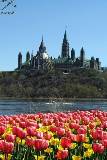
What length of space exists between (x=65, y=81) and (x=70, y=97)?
19075 mm

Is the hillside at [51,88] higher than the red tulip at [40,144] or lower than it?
lower

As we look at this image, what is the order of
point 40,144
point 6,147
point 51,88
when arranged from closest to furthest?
point 6,147 < point 40,144 < point 51,88

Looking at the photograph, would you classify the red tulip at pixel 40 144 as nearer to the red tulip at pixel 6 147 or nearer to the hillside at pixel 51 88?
the red tulip at pixel 6 147

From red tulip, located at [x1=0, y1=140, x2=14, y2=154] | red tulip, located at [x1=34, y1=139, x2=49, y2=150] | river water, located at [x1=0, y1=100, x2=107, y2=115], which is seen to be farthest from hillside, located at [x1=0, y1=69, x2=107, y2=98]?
red tulip, located at [x1=0, y1=140, x2=14, y2=154]

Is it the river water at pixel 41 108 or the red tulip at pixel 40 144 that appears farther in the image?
the river water at pixel 41 108

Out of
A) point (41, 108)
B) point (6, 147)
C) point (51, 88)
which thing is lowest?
point (51, 88)

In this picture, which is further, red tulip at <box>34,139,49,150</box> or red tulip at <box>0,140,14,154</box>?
red tulip at <box>34,139,49,150</box>

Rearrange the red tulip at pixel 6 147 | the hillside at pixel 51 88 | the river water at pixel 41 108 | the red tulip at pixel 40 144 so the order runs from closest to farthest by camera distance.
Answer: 1. the red tulip at pixel 6 147
2. the red tulip at pixel 40 144
3. the river water at pixel 41 108
4. the hillside at pixel 51 88

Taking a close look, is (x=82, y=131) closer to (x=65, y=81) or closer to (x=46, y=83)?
(x=46, y=83)

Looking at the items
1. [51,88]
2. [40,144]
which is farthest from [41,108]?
[51,88]

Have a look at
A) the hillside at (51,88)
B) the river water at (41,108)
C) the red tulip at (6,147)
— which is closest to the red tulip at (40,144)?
the red tulip at (6,147)

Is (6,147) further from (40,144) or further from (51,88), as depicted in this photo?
(51,88)

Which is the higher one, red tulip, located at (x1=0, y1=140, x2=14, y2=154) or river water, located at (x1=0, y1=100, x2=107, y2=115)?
red tulip, located at (x1=0, y1=140, x2=14, y2=154)

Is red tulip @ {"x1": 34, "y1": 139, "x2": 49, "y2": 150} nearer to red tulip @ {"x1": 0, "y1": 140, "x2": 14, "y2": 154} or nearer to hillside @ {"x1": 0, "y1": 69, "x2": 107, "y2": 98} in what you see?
red tulip @ {"x1": 0, "y1": 140, "x2": 14, "y2": 154}
